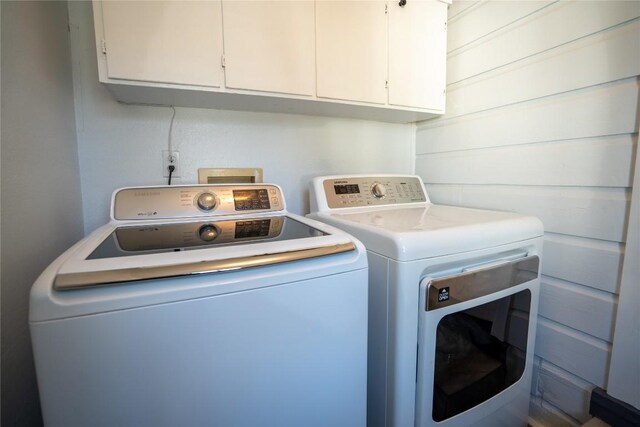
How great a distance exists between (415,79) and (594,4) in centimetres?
66

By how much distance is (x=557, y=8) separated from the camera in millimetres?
1104

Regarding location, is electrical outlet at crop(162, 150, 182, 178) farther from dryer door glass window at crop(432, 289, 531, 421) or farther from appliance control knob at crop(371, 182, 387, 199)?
dryer door glass window at crop(432, 289, 531, 421)

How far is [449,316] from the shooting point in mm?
935

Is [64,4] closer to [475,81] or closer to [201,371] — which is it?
[201,371]

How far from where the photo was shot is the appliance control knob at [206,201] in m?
1.13

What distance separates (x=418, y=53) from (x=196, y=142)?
3.94 ft

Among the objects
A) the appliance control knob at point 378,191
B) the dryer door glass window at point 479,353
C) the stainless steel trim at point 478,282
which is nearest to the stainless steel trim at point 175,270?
the stainless steel trim at point 478,282

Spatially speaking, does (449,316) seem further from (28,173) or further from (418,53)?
(28,173)

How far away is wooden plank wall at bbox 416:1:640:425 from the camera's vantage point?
38.3 inches

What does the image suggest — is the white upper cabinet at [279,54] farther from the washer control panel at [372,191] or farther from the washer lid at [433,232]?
the washer lid at [433,232]

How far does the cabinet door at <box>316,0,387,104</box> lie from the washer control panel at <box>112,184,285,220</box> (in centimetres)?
56

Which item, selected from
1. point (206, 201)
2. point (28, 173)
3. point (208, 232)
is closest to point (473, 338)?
point (208, 232)

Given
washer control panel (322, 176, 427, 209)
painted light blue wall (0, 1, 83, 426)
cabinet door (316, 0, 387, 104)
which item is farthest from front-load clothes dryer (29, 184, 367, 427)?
cabinet door (316, 0, 387, 104)

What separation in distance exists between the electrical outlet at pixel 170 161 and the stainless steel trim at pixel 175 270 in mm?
892
